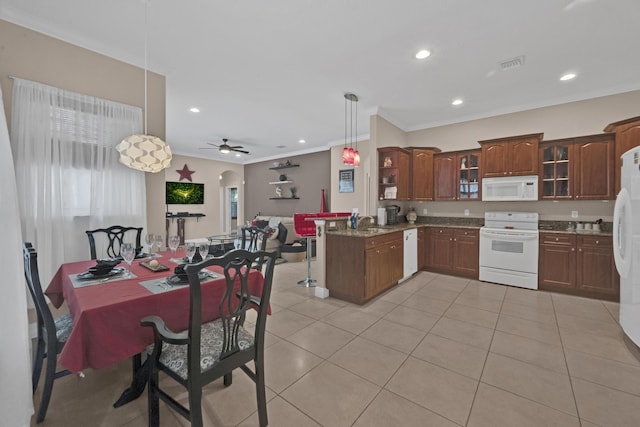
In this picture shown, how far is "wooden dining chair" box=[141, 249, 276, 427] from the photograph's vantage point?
126cm

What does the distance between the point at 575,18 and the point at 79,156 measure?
4975mm

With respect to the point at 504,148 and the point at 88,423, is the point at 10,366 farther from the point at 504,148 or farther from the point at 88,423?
the point at 504,148

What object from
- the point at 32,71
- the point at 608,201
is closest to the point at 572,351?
the point at 608,201

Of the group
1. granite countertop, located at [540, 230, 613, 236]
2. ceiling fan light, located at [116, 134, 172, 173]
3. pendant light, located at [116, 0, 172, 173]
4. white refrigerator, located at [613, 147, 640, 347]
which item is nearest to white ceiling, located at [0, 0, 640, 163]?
pendant light, located at [116, 0, 172, 173]

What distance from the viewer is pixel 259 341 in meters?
1.57

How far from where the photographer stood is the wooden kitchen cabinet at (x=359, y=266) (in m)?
3.34

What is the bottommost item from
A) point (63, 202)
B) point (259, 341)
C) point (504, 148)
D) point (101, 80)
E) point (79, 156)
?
point (259, 341)

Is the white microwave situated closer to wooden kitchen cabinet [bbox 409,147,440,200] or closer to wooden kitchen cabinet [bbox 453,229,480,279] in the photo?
wooden kitchen cabinet [bbox 453,229,480,279]

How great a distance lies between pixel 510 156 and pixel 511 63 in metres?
1.69

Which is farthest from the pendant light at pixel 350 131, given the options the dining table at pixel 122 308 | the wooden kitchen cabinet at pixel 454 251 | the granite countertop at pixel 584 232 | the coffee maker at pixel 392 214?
the granite countertop at pixel 584 232

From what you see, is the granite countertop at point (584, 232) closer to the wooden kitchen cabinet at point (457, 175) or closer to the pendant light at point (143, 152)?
the wooden kitchen cabinet at point (457, 175)

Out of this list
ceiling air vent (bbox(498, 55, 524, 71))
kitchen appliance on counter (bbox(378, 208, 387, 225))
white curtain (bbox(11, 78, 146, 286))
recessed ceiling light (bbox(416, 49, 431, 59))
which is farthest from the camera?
kitchen appliance on counter (bbox(378, 208, 387, 225))

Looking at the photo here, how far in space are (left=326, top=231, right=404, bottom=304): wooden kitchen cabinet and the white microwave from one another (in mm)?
2045

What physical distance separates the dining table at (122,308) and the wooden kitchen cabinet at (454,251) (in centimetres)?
398
